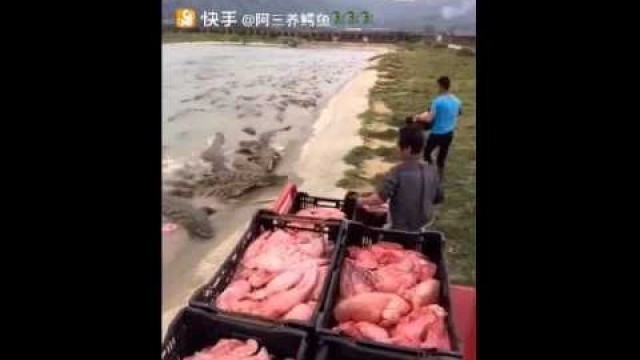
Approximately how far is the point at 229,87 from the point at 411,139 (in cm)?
61

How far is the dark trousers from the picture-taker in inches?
77.9

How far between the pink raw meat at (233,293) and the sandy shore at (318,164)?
4.1 inches

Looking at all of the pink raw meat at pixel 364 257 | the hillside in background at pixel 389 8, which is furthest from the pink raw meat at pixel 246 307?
the hillside in background at pixel 389 8

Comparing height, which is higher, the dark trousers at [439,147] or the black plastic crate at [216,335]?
the dark trousers at [439,147]

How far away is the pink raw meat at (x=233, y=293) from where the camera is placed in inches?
76.0

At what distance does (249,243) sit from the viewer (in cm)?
215

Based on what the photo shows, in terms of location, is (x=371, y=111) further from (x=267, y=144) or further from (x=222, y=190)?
(x=222, y=190)

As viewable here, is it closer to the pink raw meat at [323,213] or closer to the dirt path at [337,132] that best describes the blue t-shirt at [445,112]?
the dirt path at [337,132]

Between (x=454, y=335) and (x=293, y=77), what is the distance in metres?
0.95

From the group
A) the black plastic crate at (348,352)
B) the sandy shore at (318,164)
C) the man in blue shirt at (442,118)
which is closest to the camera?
the black plastic crate at (348,352)

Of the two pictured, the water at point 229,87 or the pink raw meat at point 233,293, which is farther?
the water at point 229,87

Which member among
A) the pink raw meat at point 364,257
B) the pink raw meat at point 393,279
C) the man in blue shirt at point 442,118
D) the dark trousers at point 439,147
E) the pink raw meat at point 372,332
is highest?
the man in blue shirt at point 442,118

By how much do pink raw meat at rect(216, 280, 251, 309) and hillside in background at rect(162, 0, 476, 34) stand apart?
2.87 feet

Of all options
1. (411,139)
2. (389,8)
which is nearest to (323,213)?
(411,139)
